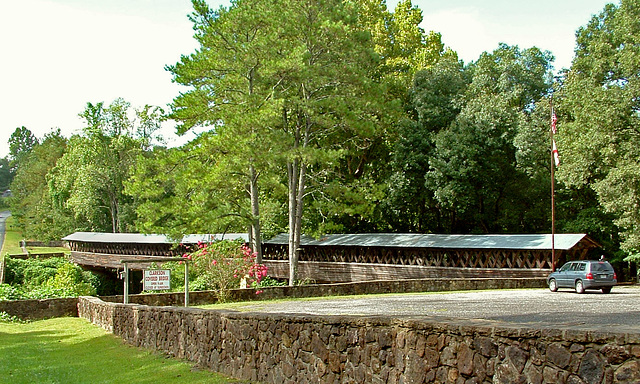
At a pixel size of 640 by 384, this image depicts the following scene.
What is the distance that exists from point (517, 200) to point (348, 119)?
613 inches

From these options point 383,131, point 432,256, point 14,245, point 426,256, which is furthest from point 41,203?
point 432,256

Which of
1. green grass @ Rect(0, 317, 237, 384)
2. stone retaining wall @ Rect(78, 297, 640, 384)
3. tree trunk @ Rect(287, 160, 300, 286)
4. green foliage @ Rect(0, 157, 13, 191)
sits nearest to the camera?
stone retaining wall @ Rect(78, 297, 640, 384)

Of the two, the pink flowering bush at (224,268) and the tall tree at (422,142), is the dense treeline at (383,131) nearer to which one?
the tall tree at (422,142)

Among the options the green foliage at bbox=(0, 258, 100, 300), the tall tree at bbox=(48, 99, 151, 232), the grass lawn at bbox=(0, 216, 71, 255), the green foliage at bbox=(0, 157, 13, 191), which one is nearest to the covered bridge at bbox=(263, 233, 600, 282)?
the green foliage at bbox=(0, 258, 100, 300)

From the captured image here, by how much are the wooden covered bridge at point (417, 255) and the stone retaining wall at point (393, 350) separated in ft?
52.3

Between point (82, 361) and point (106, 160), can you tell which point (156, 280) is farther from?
point (106, 160)

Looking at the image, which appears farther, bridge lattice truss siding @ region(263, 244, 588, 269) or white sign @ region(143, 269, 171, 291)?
bridge lattice truss siding @ region(263, 244, 588, 269)

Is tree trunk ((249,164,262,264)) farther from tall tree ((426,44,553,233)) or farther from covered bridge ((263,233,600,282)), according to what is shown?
tall tree ((426,44,553,233))

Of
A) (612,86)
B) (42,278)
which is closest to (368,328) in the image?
(612,86)

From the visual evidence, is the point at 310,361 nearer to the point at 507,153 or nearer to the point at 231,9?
the point at 231,9

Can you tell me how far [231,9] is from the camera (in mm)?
26938

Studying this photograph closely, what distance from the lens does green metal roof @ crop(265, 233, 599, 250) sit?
26.9 meters

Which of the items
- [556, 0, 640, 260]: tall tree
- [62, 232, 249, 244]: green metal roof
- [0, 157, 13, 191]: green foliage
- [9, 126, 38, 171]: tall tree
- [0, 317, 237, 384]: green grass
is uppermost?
[9, 126, 38, 171]: tall tree

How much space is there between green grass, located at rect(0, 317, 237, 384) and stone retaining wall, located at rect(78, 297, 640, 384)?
0.45 meters
